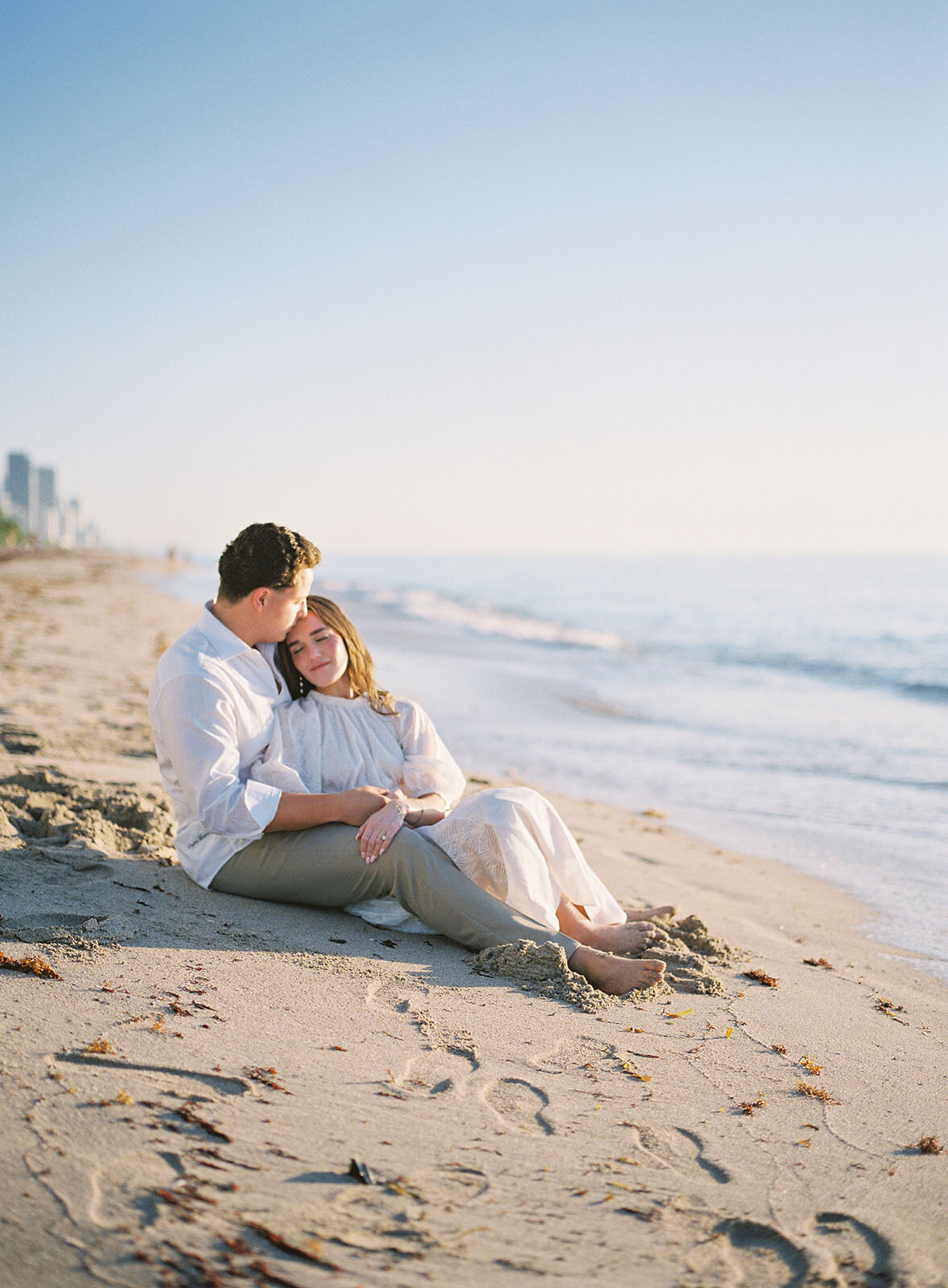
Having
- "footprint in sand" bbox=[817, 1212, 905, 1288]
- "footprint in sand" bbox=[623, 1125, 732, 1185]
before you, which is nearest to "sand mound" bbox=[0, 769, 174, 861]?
"footprint in sand" bbox=[623, 1125, 732, 1185]

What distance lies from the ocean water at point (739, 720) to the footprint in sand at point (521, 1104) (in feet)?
8.23

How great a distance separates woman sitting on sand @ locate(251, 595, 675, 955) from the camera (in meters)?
3.82

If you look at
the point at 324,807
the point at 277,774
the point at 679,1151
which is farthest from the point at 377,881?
the point at 679,1151

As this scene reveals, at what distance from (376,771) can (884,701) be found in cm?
1177

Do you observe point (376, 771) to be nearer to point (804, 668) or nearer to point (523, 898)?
point (523, 898)

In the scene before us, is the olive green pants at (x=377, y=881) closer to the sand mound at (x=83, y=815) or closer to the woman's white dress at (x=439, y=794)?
the woman's white dress at (x=439, y=794)

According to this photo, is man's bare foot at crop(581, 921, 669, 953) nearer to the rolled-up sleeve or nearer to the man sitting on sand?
the man sitting on sand

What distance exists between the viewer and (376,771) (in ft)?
14.0

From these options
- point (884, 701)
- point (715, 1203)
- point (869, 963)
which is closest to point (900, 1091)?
point (715, 1203)

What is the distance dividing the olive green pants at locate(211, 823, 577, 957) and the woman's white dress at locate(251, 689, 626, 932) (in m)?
0.09

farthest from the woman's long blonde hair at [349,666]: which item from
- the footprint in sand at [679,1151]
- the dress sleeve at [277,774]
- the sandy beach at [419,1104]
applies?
the footprint in sand at [679,1151]

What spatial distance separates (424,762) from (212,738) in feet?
3.07

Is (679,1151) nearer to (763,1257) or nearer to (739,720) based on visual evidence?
(763,1257)

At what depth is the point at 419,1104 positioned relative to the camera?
2.61 meters
